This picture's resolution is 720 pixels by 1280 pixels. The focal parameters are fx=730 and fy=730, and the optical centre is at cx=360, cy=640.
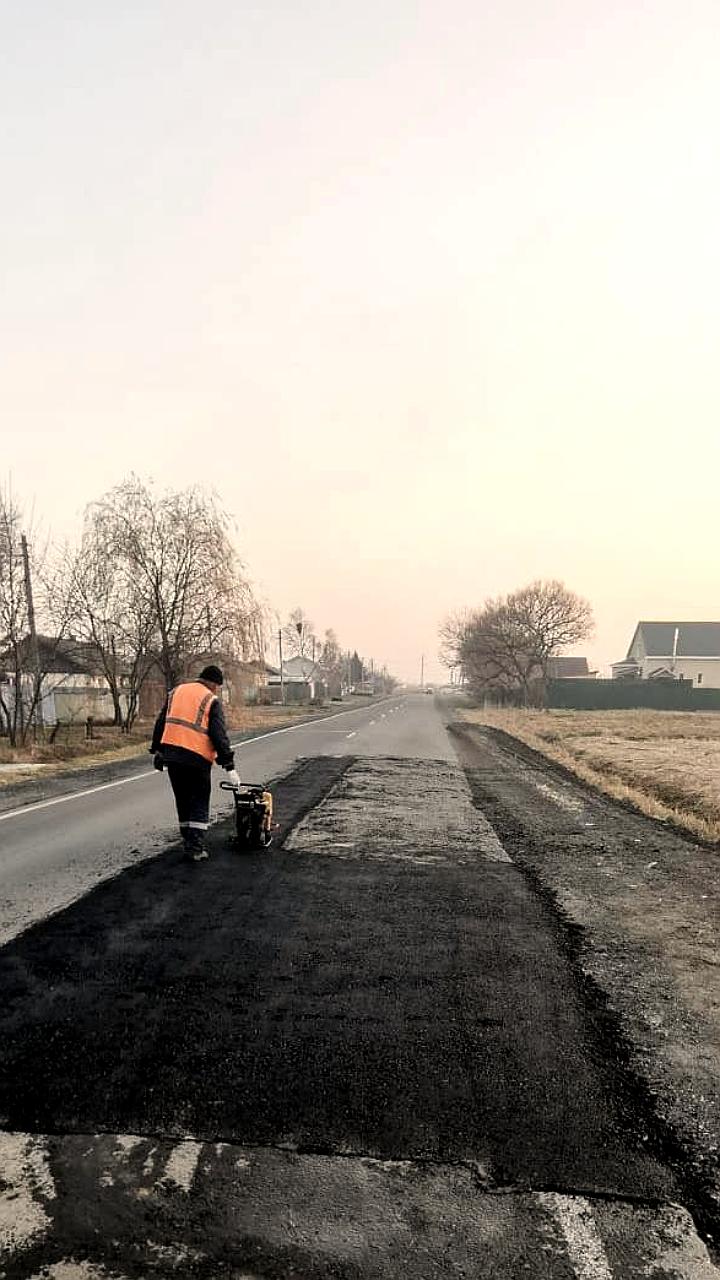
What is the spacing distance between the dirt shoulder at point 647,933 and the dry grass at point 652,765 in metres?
0.71

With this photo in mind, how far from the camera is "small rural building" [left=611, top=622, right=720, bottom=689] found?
236 feet

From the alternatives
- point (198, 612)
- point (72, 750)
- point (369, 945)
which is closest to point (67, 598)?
point (198, 612)

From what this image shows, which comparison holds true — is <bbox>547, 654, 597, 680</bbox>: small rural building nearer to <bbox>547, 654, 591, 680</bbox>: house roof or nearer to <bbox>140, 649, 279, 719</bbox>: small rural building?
<bbox>547, 654, 591, 680</bbox>: house roof

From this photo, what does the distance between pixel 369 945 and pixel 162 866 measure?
8.90ft

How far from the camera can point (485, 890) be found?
5891 mm

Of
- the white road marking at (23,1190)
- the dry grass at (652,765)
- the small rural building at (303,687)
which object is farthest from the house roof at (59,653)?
the small rural building at (303,687)

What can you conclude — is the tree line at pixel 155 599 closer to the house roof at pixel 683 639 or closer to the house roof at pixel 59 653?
the house roof at pixel 59 653

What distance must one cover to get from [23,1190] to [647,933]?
158 inches

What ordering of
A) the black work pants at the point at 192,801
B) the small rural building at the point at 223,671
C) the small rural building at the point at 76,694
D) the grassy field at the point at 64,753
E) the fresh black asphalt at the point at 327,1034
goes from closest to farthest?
the fresh black asphalt at the point at 327,1034 < the black work pants at the point at 192,801 < the grassy field at the point at 64,753 < the small rural building at the point at 223,671 < the small rural building at the point at 76,694

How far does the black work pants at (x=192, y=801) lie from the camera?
6816 mm

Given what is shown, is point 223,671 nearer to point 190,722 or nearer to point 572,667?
point 190,722

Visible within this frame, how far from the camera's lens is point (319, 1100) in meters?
2.76

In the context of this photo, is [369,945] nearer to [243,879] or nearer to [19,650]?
[243,879]

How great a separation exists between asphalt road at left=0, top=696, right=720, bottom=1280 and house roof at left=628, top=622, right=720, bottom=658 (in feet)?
242
